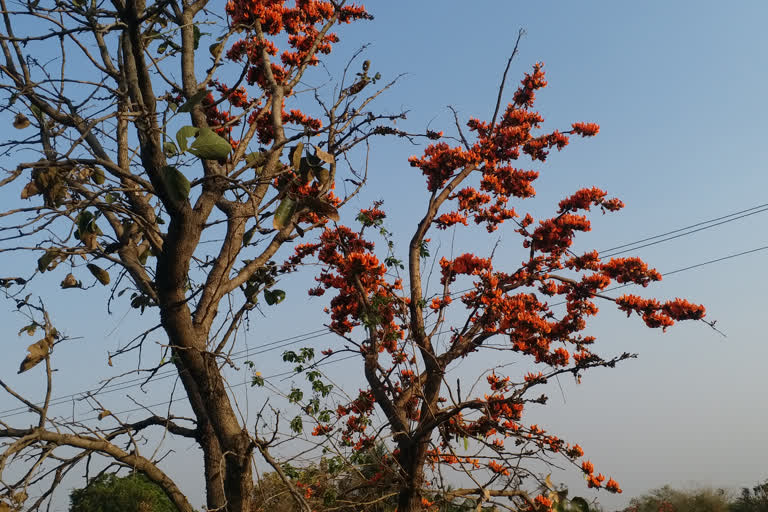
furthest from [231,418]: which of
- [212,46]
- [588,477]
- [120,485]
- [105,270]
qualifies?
[120,485]

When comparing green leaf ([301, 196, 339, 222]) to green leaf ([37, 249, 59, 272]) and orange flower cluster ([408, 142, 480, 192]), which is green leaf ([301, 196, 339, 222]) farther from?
orange flower cluster ([408, 142, 480, 192])

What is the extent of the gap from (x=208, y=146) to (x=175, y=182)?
27cm

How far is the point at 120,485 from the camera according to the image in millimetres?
12258

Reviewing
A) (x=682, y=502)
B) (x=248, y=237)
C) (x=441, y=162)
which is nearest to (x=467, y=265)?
(x=441, y=162)

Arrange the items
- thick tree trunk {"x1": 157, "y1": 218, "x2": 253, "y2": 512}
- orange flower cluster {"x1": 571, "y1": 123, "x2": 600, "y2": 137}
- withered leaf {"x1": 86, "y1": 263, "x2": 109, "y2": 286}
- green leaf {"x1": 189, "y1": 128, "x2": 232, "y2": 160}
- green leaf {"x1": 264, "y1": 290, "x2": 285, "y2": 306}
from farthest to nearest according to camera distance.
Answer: orange flower cluster {"x1": 571, "y1": 123, "x2": 600, "y2": 137} → green leaf {"x1": 264, "y1": 290, "x2": 285, "y2": 306} → withered leaf {"x1": 86, "y1": 263, "x2": 109, "y2": 286} → thick tree trunk {"x1": 157, "y1": 218, "x2": 253, "y2": 512} → green leaf {"x1": 189, "y1": 128, "x2": 232, "y2": 160}

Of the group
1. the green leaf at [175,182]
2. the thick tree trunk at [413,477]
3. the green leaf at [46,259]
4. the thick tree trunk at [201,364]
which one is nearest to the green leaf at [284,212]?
the green leaf at [175,182]

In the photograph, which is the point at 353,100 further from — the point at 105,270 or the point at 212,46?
the point at 105,270

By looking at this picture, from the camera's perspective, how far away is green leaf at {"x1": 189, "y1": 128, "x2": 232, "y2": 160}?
2270mm

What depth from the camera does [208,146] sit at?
2.28 m

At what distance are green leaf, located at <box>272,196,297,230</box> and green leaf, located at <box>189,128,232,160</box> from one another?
36cm

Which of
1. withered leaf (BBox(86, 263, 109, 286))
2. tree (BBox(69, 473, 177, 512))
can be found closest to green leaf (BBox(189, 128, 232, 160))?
withered leaf (BBox(86, 263, 109, 286))

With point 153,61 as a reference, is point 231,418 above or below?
below

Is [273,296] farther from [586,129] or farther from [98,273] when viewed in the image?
[586,129]

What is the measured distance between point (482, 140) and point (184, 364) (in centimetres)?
347
